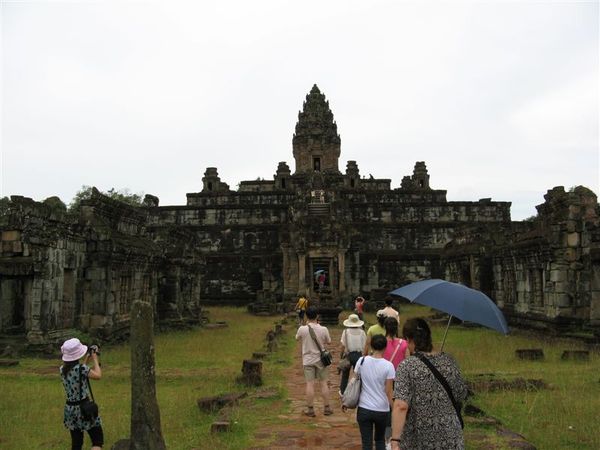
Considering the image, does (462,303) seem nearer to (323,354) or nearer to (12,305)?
(323,354)

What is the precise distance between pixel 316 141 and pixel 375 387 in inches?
1758

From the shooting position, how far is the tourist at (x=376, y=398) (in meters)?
5.96

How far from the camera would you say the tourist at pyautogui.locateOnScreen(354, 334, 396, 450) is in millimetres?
5957

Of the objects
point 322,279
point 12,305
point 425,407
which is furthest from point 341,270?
point 425,407

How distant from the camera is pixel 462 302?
612 centimetres

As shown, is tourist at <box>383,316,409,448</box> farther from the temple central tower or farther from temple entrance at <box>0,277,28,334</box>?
the temple central tower

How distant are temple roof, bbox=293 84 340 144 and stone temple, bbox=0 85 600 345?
100 mm

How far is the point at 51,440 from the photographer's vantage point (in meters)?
7.98

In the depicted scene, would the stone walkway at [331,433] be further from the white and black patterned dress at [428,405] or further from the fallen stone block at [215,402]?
the white and black patterned dress at [428,405]

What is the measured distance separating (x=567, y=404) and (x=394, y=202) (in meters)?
33.9

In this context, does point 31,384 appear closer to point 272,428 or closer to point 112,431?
point 112,431

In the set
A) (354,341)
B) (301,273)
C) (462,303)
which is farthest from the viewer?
(301,273)

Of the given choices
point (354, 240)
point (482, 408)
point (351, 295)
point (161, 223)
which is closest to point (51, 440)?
point (482, 408)

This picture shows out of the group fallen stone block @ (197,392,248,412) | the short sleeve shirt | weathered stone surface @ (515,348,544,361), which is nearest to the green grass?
fallen stone block @ (197,392,248,412)
